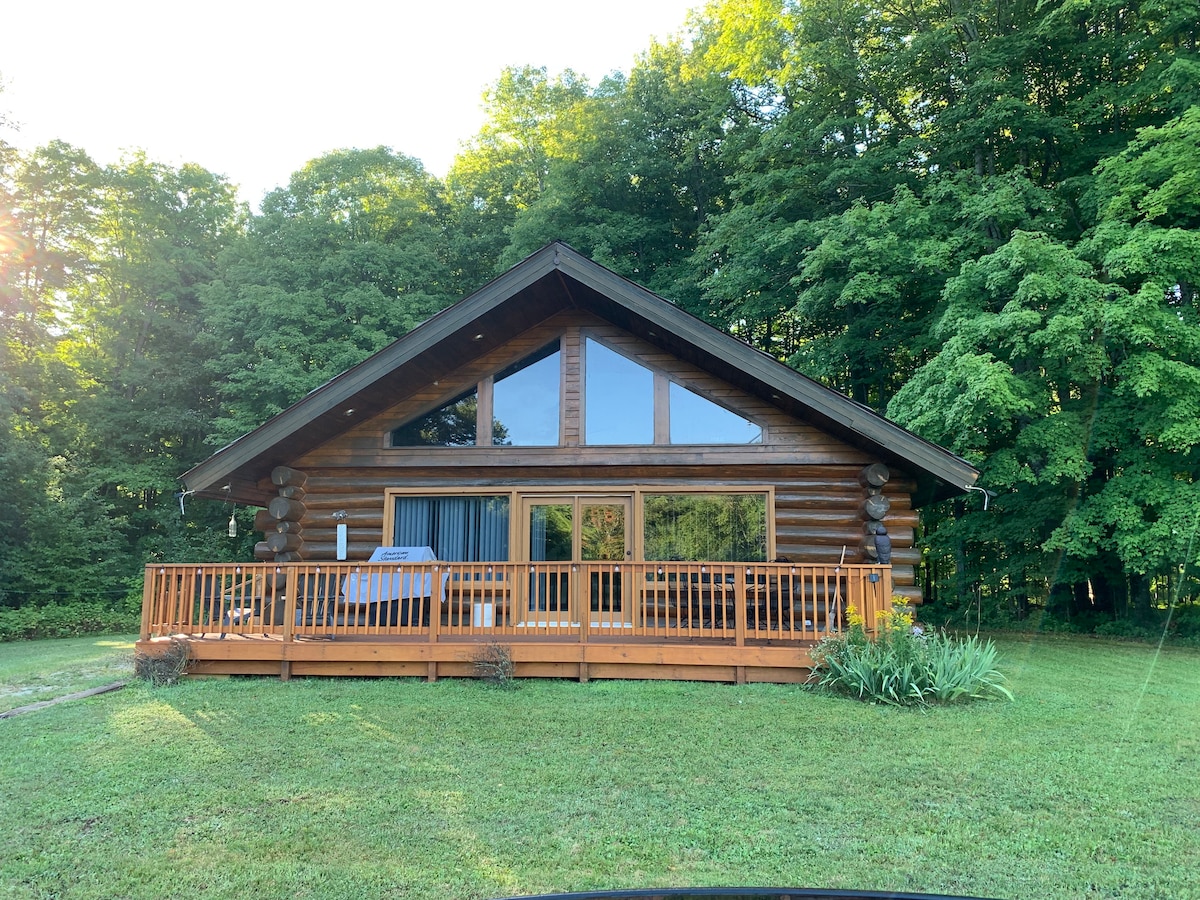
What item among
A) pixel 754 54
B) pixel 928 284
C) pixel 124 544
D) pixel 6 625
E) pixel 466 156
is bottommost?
pixel 6 625

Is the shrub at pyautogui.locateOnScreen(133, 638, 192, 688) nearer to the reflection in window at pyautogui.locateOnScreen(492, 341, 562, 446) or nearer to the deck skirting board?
the deck skirting board

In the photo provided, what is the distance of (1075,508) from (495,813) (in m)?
13.6

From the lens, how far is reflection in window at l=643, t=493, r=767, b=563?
10.2 meters

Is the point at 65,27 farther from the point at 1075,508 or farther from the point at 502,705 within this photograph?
the point at 1075,508

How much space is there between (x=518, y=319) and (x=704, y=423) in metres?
3.06

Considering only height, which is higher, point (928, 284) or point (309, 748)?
point (928, 284)

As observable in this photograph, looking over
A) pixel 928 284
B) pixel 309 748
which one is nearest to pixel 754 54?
pixel 928 284

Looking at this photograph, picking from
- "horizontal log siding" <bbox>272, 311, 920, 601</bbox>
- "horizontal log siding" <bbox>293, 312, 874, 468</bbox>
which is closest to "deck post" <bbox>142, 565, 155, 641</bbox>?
"horizontal log siding" <bbox>272, 311, 920, 601</bbox>

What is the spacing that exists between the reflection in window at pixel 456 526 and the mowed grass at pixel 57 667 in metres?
3.77

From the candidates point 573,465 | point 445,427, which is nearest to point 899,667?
point 573,465

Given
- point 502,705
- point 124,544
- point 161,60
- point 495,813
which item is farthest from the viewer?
point 124,544

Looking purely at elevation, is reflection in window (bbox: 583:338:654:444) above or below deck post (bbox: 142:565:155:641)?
above

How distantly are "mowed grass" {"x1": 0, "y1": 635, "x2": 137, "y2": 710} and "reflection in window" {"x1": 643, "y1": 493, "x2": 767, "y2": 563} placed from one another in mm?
6752

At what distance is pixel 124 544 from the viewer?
20.1 m
